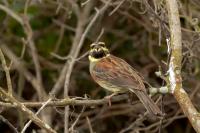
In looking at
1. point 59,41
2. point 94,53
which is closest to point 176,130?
point 59,41

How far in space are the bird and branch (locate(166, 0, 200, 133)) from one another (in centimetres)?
54

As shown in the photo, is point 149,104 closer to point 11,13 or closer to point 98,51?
point 98,51

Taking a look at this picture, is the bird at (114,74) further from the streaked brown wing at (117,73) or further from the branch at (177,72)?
the branch at (177,72)

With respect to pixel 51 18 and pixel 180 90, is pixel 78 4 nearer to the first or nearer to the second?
pixel 51 18

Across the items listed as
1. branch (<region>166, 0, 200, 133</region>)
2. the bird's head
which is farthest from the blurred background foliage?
branch (<region>166, 0, 200, 133</region>)

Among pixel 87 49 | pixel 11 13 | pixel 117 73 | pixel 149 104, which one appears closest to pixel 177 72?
pixel 149 104

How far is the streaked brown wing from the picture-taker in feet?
15.5

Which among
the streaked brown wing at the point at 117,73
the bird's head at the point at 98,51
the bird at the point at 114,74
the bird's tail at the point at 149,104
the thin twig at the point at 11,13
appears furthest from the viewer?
the thin twig at the point at 11,13

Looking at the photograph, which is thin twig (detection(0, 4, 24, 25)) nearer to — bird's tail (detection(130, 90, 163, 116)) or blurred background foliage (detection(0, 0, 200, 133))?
blurred background foliage (detection(0, 0, 200, 133))

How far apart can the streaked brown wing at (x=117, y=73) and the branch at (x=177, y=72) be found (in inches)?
27.1

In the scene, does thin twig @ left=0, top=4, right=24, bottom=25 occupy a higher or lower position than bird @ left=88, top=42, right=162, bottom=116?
higher

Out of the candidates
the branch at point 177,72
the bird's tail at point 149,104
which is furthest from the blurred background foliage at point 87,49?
the branch at point 177,72

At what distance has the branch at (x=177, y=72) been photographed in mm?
3519

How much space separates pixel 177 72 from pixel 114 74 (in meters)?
1.36
